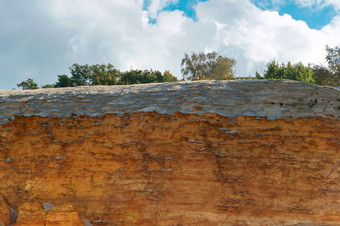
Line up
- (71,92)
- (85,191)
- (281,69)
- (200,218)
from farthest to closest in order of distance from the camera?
1. (281,69)
2. (71,92)
3. (85,191)
4. (200,218)

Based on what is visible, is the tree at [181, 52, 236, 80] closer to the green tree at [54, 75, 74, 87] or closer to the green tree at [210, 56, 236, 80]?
the green tree at [210, 56, 236, 80]

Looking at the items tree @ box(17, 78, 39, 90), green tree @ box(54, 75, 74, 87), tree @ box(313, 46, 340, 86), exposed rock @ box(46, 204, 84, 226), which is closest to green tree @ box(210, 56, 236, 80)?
tree @ box(313, 46, 340, 86)

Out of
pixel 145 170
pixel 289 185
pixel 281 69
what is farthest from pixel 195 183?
pixel 281 69

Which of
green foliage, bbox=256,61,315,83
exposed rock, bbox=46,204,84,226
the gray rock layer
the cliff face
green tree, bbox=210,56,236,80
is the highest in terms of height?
green tree, bbox=210,56,236,80

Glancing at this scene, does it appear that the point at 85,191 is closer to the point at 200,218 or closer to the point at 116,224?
the point at 116,224

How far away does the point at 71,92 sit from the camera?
16.7 ft

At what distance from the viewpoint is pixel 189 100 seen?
4.41 metres

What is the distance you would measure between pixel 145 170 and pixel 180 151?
68 cm

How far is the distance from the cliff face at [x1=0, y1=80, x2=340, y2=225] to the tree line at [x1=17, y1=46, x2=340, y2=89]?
7.18 m

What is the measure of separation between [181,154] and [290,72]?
35.7ft

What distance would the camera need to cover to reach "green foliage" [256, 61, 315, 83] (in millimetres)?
12595

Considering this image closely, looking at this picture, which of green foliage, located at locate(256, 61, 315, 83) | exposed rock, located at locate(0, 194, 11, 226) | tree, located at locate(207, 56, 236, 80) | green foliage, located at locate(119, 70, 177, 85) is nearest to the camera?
exposed rock, located at locate(0, 194, 11, 226)

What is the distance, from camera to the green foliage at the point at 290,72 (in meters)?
12.6

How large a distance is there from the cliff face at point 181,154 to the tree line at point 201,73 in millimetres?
7177
